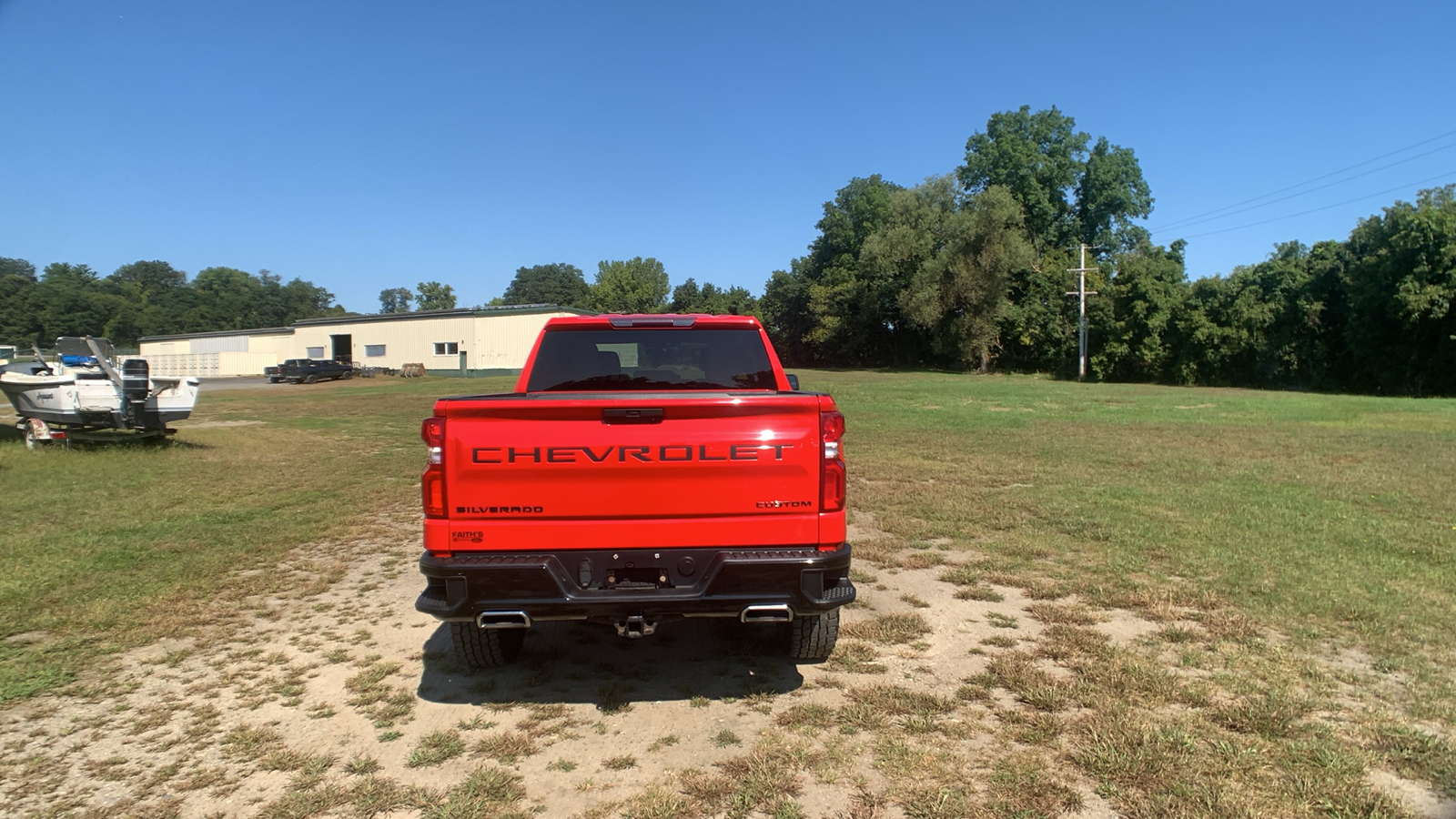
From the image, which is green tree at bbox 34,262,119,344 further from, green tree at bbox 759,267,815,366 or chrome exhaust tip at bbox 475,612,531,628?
chrome exhaust tip at bbox 475,612,531,628

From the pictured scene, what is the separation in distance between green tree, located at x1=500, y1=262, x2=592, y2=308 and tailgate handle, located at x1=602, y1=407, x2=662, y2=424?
146m

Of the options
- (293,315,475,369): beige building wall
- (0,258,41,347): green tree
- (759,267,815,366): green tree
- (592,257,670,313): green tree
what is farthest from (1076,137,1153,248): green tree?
(0,258,41,347): green tree

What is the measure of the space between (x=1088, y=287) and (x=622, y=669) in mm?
50517

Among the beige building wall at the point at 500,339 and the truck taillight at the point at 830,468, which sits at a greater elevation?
the beige building wall at the point at 500,339

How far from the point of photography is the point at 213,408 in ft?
81.6

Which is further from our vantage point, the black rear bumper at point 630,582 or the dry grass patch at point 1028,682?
the dry grass patch at point 1028,682

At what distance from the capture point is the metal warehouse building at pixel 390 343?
5272cm

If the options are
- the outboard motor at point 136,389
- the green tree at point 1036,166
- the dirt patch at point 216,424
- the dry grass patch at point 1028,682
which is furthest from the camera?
the green tree at point 1036,166

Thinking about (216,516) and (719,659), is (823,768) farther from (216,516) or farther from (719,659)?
(216,516)

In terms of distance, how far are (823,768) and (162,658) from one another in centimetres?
389

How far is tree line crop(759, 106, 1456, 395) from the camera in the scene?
3228 cm

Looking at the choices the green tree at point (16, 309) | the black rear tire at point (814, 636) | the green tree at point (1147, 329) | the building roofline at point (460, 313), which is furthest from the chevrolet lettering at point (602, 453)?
the green tree at point (16, 309)

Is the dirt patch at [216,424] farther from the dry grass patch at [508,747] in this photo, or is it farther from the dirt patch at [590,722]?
the dry grass patch at [508,747]

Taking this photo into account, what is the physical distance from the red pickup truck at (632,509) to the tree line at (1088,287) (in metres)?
38.3
